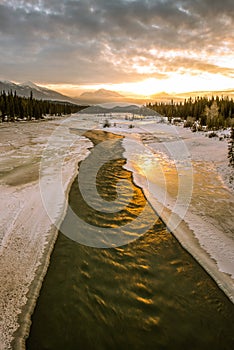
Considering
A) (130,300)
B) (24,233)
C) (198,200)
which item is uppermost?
(198,200)

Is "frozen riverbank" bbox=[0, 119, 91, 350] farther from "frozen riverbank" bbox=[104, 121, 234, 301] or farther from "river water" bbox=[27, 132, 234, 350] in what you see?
"frozen riverbank" bbox=[104, 121, 234, 301]

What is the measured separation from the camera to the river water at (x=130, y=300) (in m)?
3.31

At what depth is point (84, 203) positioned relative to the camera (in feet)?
26.3

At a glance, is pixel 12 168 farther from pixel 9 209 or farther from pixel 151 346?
pixel 151 346

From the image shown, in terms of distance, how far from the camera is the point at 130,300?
398 cm

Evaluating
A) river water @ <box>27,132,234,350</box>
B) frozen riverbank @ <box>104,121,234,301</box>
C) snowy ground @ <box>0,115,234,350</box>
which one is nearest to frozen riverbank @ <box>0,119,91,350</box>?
snowy ground @ <box>0,115,234,350</box>

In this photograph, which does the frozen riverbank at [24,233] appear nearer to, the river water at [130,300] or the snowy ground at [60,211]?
the snowy ground at [60,211]

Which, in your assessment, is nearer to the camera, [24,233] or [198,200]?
[24,233]

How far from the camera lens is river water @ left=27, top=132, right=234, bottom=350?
3309mm

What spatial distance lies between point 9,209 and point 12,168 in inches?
206

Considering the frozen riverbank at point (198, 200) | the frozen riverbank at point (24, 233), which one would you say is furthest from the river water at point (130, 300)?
the frozen riverbank at point (198, 200)

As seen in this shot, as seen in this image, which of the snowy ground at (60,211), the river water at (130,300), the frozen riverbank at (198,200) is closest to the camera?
the river water at (130,300)

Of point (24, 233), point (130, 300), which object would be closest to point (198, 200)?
point (130, 300)

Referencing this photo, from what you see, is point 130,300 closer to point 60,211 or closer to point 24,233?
point 24,233
